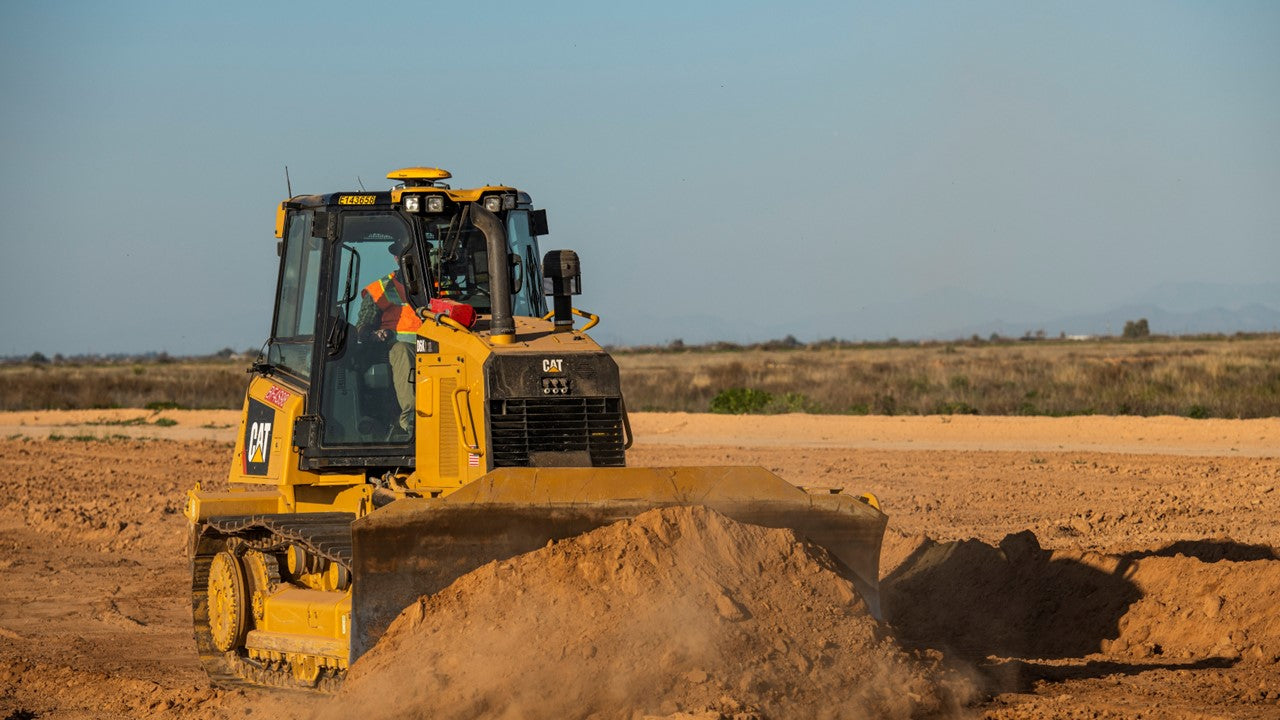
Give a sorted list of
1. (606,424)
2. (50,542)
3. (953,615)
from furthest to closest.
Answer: (50,542) < (953,615) < (606,424)

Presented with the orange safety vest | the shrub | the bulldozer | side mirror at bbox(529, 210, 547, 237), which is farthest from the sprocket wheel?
the shrub

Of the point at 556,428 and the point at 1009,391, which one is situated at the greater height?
the point at 556,428

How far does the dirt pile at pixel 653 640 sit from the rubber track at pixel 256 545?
877mm

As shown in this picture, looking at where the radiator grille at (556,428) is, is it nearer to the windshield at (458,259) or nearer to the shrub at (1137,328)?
the windshield at (458,259)

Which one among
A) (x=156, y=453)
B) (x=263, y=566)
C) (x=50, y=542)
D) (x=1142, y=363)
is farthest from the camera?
(x=1142, y=363)

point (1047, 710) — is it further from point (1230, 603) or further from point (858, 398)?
point (858, 398)

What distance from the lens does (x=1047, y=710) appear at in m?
7.25

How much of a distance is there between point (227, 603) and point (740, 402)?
25.5 m

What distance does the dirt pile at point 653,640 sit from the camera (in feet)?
21.9

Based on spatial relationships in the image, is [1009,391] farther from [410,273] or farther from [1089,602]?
[410,273]

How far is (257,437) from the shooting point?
9.55 metres

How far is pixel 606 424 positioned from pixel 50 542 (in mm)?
10999

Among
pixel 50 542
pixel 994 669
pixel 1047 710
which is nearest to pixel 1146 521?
pixel 994 669

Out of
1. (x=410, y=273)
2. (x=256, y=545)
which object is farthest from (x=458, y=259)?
(x=256, y=545)
